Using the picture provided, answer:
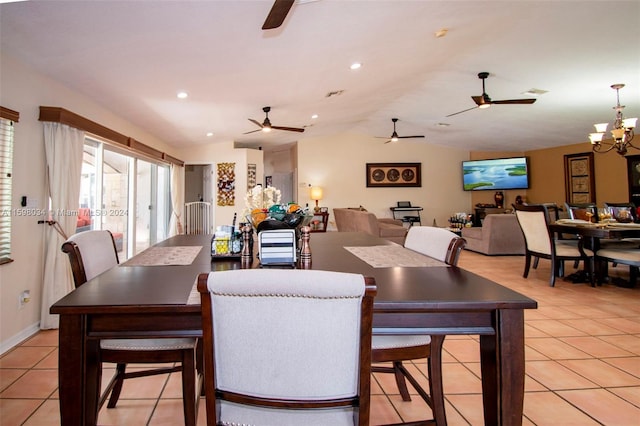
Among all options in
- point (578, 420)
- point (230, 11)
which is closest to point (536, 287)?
point (578, 420)

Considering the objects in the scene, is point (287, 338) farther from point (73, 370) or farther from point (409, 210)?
point (409, 210)

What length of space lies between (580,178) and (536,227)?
473 centimetres

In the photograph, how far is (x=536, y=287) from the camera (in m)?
3.84

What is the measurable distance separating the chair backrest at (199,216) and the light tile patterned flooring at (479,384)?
5038 mm

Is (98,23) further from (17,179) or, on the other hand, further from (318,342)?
(318,342)

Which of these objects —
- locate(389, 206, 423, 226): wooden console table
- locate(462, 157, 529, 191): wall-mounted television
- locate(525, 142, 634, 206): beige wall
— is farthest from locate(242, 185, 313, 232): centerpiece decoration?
locate(462, 157, 529, 191): wall-mounted television

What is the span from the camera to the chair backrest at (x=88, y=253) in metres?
1.32

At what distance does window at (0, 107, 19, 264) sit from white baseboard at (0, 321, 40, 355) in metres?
0.57

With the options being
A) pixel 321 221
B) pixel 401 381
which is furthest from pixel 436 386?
pixel 321 221

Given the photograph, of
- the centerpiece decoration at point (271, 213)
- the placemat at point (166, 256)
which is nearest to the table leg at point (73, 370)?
the placemat at point (166, 256)

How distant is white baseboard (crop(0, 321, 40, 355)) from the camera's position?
2.26 meters

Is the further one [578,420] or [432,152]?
[432,152]

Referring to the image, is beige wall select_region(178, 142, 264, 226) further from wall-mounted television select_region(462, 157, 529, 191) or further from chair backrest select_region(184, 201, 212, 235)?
wall-mounted television select_region(462, 157, 529, 191)

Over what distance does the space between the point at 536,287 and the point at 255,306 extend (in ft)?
13.8
